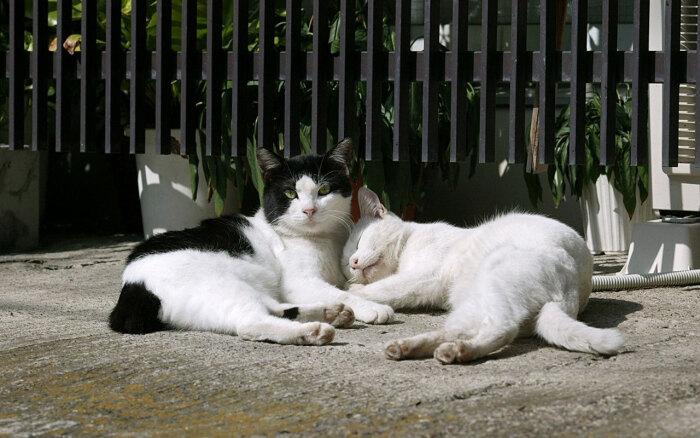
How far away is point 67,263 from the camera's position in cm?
517

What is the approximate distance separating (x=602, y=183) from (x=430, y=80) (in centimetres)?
165

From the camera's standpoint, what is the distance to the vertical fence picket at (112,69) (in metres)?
4.52

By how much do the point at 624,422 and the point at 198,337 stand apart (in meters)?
1.47

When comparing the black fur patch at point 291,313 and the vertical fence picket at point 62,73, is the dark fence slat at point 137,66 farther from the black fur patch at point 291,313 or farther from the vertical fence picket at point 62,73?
the black fur patch at point 291,313

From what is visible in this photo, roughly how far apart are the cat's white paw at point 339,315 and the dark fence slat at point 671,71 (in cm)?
158

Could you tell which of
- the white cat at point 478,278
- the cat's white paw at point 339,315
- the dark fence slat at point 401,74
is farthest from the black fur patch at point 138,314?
the dark fence slat at point 401,74

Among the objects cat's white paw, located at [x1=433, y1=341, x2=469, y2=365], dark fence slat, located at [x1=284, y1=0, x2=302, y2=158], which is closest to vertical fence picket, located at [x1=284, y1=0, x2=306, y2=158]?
dark fence slat, located at [x1=284, y1=0, x2=302, y2=158]

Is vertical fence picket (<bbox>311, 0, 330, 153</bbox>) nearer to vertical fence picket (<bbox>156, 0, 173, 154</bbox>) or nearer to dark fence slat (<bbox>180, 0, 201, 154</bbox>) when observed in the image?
dark fence slat (<bbox>180, 0, 201, 154</bbox>)

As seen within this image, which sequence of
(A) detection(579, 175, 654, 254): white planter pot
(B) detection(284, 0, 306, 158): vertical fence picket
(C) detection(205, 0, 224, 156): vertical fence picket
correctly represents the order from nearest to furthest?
1. (B) detection(284, 0, 306, 158): vertical fence picket
2. (C) detection(205, 0, 224, 156): vertical fence picket
3. (A) detection(579, 175, 654, 254): white planter pot

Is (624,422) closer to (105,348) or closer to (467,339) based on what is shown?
(467,339)

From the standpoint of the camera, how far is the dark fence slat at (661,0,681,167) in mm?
3768

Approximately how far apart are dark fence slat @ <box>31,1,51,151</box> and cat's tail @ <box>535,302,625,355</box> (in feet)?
9.65

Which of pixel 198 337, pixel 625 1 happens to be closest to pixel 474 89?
pixel 625 1

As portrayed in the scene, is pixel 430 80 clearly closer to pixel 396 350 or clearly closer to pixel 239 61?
pixel 239 61
